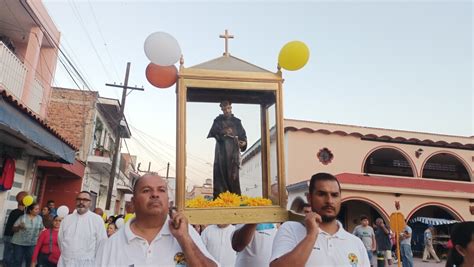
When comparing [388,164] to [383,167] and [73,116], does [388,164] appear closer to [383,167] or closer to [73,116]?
[383,167]

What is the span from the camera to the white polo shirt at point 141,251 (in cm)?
199

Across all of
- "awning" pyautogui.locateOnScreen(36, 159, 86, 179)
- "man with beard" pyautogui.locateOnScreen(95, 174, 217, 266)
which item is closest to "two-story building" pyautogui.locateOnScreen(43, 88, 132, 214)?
"awning" pyautogui.locateOnScreen(36, 159, 86, 179)

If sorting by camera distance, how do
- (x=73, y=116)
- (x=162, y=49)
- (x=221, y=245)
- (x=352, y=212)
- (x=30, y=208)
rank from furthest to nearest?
(x=352, y=212) < (x=73, y=116) < (x=30, y=208) < (x=221, y=245) < (x=162, y=49)

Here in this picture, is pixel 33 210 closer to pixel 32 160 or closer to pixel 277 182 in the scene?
pixel 32 160

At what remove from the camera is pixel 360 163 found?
17.7 metres

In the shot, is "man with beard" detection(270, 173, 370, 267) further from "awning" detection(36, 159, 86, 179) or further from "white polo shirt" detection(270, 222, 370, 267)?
"awning" detection(36, 159, 86, 179)

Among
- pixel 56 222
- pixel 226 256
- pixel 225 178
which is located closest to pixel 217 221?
pixel 225 178

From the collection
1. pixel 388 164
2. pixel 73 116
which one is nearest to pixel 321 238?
pixel 73 116

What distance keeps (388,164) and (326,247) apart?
1907cm

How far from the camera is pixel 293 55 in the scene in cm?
301

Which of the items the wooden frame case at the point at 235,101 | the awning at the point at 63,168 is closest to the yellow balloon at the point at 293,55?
the wooden frame case at the point at 235,101

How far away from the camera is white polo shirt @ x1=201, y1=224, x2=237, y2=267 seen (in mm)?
3970

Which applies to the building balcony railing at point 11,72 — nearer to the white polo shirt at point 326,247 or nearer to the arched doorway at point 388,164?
the white polo shirt at point 326,247

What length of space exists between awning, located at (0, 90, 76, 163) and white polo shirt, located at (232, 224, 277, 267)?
441 centimetres
